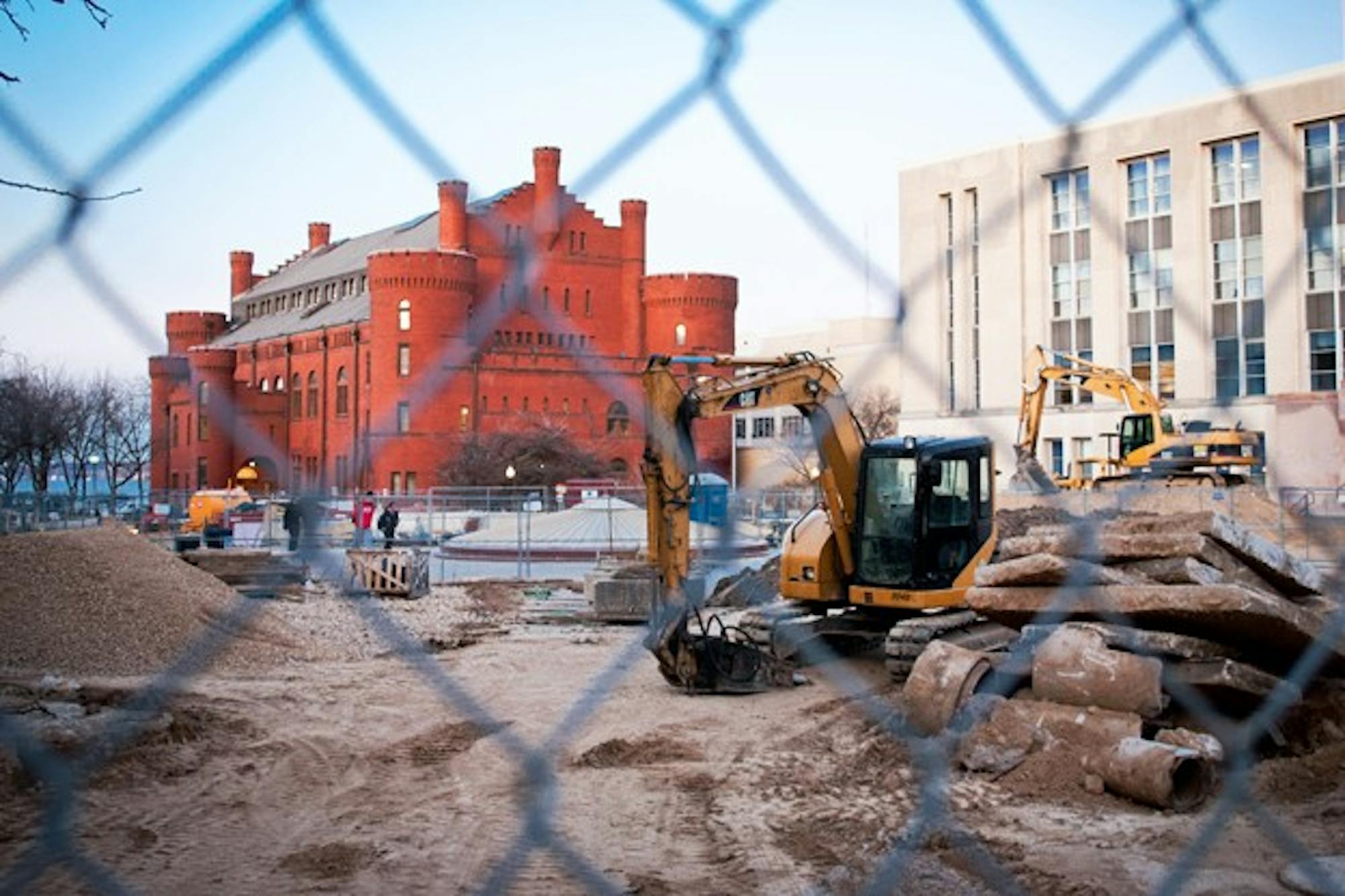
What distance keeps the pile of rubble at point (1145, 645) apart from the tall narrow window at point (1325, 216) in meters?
2.12

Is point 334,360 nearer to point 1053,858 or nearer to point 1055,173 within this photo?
point 1055,173

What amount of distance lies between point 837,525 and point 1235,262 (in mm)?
7052

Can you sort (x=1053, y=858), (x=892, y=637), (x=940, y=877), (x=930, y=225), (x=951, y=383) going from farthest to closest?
(x=892, y=637) < (x=1053, y=858) < (x=940, y=877) < (x=951, y=383) < (x=930, y=225)

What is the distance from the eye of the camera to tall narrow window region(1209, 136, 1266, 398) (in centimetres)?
317

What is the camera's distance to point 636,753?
7.42 metres

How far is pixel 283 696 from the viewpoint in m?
9.43

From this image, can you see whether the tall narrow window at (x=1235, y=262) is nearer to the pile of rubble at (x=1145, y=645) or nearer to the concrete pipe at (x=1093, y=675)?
the pile of rubble at (x=1145, y=645)

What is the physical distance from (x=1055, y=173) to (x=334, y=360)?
7.56ft

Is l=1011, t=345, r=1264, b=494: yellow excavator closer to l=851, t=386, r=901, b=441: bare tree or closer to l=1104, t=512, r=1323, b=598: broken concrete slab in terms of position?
l=1104, t=512, r=1323, b=598: broken concrete slab

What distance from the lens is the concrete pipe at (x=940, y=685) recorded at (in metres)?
7.28

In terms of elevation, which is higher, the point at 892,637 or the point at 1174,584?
the point at 1174,584

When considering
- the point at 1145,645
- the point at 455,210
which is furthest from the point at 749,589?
the point at 455,210

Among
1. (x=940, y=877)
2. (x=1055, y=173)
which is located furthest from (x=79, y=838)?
(x=1055, y=173)

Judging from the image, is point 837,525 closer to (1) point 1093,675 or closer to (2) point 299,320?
(1) point 1093,675
